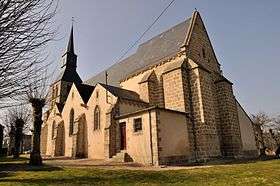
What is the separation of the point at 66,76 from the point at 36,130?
998 inches

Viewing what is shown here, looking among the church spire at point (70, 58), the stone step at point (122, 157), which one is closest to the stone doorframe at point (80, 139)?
the stone step at point (122, 157)

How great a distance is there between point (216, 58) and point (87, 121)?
1449 centimetres

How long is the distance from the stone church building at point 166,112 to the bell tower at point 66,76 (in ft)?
36.7

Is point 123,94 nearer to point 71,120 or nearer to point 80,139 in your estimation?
point 80,139

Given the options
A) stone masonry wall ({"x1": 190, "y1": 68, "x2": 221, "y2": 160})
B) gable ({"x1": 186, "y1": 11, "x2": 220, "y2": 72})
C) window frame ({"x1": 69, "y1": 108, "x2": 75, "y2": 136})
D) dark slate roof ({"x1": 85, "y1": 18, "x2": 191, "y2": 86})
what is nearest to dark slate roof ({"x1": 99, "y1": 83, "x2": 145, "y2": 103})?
dark slate roof ({"x1": 85, "y1": 18, "x2": 191, "y2": 86})

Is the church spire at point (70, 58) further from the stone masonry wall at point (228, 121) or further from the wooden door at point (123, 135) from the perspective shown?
the stone masonry wall at point (228, 121)

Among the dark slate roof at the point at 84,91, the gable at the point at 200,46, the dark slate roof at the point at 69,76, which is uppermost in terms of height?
the dark slate roof at the point at 69,76

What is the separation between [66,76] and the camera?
4116cm

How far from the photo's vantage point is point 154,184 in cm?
888

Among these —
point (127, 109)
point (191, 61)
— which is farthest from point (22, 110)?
point (191, 61)

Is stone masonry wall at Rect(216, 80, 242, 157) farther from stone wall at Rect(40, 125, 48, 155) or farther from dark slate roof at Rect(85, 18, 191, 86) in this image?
stone wall at Rect(40, 125, 48, 155)

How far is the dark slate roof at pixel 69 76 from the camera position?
4088cm

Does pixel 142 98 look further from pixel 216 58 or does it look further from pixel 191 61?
pixel 216 58

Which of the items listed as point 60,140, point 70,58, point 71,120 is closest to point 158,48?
point 71,120
